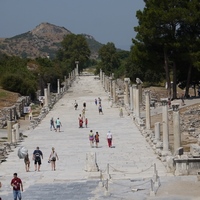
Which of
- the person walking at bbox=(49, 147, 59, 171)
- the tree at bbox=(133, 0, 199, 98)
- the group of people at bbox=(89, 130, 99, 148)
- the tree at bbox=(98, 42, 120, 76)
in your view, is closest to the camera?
the person walking at bbox=(49, 147, 59, 171)

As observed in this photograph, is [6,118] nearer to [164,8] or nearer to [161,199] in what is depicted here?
[164,8]

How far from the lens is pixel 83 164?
1196 inches

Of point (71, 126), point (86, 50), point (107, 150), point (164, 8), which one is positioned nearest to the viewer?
point (107, 150)

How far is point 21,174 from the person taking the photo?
2812 cm

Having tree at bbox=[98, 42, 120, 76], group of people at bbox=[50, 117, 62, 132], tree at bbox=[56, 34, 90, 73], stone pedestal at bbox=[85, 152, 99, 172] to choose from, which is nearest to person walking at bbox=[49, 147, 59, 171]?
stone pedestal at bbox=[85, 152, 99, 172]

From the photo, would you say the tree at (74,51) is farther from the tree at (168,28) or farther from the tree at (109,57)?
the tree at (168,28)

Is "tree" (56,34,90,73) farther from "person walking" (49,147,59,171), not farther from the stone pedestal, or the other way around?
the stone pedestal

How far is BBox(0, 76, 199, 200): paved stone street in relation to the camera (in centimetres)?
2369

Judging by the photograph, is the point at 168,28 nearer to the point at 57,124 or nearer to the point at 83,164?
the point at 57,124

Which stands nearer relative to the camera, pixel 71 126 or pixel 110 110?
pixel 71 126

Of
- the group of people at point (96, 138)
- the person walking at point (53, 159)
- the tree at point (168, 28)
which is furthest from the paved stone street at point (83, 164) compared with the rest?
the tree at point (168, 28)

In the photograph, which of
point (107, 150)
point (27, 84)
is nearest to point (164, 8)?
point (27, 84)

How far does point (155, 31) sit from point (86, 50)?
69.5 meters

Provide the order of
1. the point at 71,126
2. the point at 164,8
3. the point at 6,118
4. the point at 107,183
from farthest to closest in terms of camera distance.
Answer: the point at 164,8 < the point at 6,118 < the point at 71,126 < the point at 107,183
